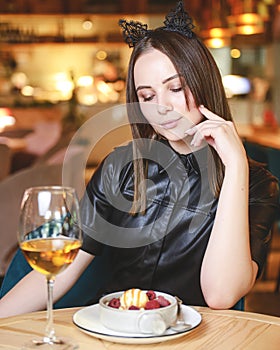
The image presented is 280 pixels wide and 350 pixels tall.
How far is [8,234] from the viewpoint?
3.47 m

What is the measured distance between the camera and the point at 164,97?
1.66 meters

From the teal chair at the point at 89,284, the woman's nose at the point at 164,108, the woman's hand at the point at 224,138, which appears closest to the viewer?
the woman's hand at the point at 224,138

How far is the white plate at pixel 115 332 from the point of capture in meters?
1.23

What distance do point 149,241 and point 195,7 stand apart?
777 centimetres

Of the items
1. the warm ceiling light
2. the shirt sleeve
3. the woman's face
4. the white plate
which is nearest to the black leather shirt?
the shirt sleeve

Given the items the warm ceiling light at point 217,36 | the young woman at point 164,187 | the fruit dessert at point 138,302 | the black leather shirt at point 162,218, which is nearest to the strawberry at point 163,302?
the fruit dessert at point 138,302

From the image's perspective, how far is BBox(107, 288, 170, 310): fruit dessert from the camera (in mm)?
1282

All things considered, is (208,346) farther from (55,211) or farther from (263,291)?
(263,291)

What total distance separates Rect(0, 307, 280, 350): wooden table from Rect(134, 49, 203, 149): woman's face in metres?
0.47

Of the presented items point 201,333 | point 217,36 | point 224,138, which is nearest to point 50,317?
point 201,333

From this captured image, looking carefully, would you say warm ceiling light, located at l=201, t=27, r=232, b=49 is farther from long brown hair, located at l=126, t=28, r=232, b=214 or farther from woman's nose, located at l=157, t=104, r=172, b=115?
woman's nose, located at l=157, t=104, r=172, b=115

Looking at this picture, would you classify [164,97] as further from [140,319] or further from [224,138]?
[140,319]

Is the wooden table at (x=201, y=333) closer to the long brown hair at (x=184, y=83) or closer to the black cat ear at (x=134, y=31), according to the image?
the long brown hair at (x=184, y=83)

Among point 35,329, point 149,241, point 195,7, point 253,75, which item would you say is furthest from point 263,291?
point 253,75
